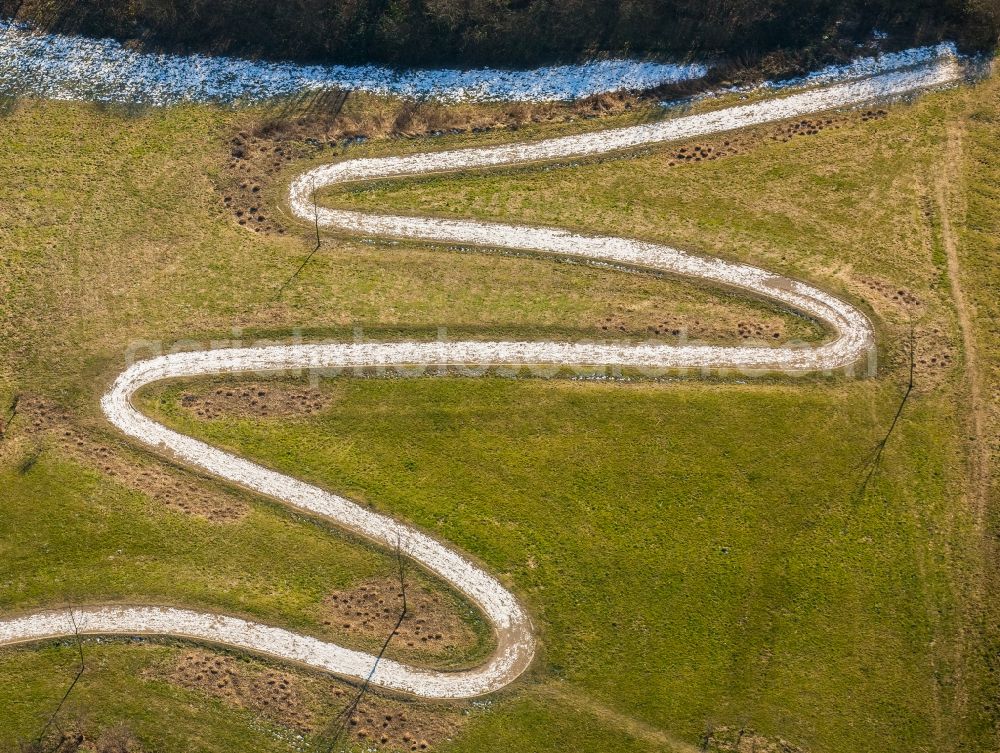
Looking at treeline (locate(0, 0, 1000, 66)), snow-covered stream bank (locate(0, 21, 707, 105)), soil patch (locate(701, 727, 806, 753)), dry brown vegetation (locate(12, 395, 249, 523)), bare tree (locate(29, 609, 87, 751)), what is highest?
treeline (locate(0, 0, 1000, 66))

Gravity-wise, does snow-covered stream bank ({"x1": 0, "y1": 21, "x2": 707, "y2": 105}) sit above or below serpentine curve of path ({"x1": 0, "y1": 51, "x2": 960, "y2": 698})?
above

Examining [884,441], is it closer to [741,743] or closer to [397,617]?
[741,743]

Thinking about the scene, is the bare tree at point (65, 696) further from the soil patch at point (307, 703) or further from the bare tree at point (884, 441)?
the bare tree at point (884, 441)

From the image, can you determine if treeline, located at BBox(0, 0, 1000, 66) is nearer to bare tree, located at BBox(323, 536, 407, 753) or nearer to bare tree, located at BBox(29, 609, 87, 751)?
bare tree, located at BBox(323, 536, 407, 753)

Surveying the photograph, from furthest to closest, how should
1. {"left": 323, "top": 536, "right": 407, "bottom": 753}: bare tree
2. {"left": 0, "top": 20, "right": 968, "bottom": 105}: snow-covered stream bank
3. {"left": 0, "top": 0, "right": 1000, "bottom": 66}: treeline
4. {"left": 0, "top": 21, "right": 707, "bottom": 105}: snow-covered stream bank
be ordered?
1. {"left": 0, "top": 21, "right": 707, "bottom": 105}: snow-covered stream bank
2. {"left": 0, "top": 20, "right": 968, "bottom": 105}: snow-covered stream bank
3. {"left": 0, "top": 0, "right": 1000, "bottom": 66}: treeline
4. {"left": 323, "top": 536, "right": 407, "bottom": 753}: bare tree

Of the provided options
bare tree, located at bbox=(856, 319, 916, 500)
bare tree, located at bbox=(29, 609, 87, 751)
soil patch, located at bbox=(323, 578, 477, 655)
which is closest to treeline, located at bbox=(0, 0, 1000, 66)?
bare tree, located at bbox=(856, 319, 916, 500)

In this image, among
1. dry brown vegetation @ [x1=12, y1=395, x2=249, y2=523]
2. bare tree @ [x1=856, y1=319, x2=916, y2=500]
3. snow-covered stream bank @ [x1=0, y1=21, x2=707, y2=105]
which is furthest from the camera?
snow-covered stream bank @ [x1=0, y1=21, x2=707, y2=105]

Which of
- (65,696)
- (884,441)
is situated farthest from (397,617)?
(884,441)
